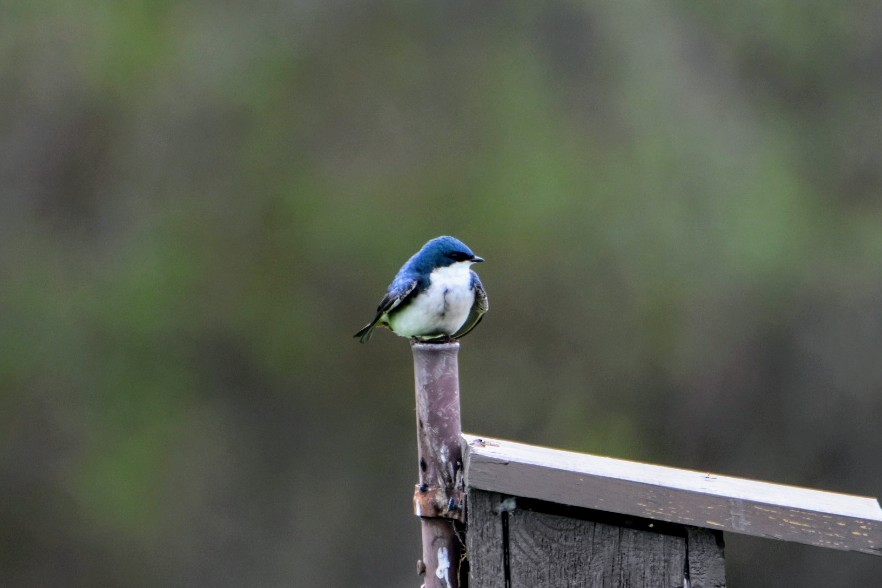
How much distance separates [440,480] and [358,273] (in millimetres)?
5683

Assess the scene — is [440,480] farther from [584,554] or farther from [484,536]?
[584,554]

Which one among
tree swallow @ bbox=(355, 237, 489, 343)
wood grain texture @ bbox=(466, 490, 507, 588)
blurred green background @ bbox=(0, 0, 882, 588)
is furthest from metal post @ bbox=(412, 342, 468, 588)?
blurred green background @ bbox=(0, 0, 882, 588)

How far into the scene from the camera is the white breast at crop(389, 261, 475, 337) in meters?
3.11

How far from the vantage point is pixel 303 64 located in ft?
26.3

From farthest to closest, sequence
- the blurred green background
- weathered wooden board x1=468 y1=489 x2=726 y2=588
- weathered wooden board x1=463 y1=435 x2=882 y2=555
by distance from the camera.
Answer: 1. the blurred green background
2. weathered wooden board x1=468 y1=489 x2=726 y2=588
3. weathered wooden board x1=463 y1=435 x2=882 y2=555

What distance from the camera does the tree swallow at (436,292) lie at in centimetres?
311

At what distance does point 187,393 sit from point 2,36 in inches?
107

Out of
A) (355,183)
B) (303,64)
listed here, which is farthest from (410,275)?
(303,64)

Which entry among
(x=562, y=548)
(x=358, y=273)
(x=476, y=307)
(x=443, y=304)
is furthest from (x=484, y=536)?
(x=358, y=273)

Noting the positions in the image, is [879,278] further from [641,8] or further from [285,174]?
[285,174]

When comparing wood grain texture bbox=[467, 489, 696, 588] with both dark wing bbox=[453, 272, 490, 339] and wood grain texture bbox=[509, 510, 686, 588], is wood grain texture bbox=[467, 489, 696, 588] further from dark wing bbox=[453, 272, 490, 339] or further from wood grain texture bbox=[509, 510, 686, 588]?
dark wing bbox=[453, 272, 490, 339]

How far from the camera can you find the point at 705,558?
179 centimetres

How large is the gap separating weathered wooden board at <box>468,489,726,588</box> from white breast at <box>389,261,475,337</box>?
1271 mm

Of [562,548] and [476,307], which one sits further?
[476,307]
